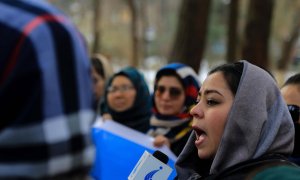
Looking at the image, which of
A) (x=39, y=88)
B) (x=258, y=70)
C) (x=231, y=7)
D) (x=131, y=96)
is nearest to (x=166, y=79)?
(x=131, y=96)

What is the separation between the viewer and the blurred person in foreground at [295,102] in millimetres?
2660

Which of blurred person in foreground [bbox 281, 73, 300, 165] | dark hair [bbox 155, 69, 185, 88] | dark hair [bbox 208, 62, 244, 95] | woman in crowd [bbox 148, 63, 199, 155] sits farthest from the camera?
dark hair [bbox 155, 69, 185, 88]

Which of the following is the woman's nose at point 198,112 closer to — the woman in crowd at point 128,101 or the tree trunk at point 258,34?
the woman in crowd at point 128,101

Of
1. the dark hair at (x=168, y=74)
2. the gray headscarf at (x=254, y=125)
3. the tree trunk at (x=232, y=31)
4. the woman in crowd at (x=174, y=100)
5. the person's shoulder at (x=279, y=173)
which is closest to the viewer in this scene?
the person's shoulder at (x=279, y=173)

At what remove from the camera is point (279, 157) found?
1843mm

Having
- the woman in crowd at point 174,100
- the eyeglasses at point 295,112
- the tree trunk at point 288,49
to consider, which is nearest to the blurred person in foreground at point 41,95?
the eyeglasses at point 295,112

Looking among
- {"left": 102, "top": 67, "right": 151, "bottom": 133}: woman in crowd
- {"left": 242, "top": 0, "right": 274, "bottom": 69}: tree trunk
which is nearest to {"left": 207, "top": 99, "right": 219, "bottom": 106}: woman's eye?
{"left": 102, "top": 67, "right": 151, "bottom": 133}: woman in crowd

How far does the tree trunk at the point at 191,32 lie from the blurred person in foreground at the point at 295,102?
4.17 meters

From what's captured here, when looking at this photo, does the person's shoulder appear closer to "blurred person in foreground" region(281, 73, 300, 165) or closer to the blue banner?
"blurred person in foreground" region(281, 73, 300, 165)

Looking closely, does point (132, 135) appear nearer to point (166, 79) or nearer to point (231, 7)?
point (166, 79)

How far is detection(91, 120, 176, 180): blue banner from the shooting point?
9.93 feet

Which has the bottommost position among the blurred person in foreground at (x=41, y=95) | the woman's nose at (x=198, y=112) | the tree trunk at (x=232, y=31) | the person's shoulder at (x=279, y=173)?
the tree trunk at (x=232, y=31)

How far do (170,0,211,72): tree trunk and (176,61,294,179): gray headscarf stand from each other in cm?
521

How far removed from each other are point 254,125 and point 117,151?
1447 millimetres
